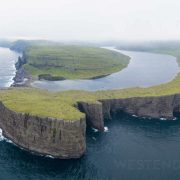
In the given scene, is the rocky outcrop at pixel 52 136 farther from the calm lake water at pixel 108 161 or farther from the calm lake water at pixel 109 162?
the calm lake water at pixel 109 162

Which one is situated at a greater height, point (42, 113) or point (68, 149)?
point (42, 113)

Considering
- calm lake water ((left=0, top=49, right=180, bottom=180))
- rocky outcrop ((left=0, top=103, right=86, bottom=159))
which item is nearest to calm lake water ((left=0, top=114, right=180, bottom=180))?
calm lake water ((left=0, top=49, right=180, bottom=180))

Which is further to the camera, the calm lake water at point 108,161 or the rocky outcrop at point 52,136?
the rocky outcrop at point 52,136

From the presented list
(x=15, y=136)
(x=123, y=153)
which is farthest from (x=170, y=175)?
(x=15, y=136)

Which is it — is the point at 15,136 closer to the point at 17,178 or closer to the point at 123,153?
the point at 17,178

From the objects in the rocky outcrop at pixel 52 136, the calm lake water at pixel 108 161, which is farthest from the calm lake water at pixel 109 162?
the rocky outcrop at pixel 52 136

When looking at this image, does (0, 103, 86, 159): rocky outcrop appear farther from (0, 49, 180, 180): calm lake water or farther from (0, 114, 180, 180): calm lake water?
(0, 114, 180, 180): calm lake water

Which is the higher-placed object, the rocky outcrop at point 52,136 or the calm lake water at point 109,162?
the rocky outcrop at point 52,136
